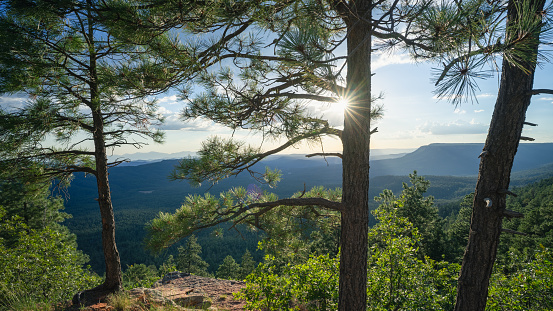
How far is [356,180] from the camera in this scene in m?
2.80

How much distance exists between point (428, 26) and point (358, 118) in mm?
1186

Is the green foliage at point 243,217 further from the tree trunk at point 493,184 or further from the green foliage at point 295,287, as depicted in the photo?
the tree trunk at point 493,184

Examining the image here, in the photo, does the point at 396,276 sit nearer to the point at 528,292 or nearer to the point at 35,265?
the point at 528,292

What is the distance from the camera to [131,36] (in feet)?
8.36

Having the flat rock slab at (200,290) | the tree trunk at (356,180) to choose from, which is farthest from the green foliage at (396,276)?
the flat rock slab at (200,290)

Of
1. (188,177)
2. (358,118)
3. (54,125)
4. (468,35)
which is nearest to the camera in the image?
(468,35)

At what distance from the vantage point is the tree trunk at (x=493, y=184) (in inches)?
100

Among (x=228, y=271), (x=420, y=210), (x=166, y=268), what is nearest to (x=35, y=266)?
(x=420, y=210)

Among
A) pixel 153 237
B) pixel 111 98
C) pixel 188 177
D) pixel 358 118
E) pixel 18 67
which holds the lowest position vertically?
pixel 153 237

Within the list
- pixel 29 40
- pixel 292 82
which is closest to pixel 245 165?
pixel 292 82

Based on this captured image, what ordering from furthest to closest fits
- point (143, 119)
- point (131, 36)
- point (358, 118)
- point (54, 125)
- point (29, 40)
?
point (143, 119)
point (54, 125)
point (29, 40)
point (358, 118)
point (131, 36)

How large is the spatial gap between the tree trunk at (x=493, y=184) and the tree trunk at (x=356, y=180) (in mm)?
1210

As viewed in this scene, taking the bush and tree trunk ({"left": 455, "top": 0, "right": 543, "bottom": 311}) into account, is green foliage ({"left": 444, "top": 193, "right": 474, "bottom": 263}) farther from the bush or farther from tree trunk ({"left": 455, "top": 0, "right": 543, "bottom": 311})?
the bush

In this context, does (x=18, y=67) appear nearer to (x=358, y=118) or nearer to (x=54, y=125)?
(x=54, y=125)
